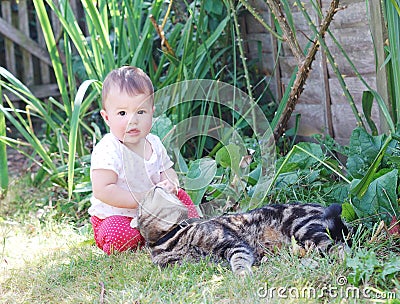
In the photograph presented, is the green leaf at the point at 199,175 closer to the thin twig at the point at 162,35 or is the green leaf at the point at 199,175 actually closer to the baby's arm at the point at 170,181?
the baby's arm at the point at 170,181

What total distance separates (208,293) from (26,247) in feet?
3.71

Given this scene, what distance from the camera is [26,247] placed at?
2.69 m

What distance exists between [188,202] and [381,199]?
757mm

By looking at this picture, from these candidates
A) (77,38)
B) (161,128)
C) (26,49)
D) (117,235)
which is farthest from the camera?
(26,49)

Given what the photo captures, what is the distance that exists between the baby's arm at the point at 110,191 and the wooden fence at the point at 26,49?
328 cm

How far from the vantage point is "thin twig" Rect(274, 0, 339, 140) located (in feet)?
8.47

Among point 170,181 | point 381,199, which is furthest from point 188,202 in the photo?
point 381,199

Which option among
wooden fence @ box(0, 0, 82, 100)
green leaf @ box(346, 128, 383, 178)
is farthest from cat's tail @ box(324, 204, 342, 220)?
wooden fence @ box(0, 0, 82, 100)

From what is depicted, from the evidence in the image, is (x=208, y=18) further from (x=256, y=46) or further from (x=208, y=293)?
(x=208, y=293)

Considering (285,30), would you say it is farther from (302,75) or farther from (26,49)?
(26,49)

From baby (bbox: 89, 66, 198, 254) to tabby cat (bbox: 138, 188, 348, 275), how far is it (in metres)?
0.12

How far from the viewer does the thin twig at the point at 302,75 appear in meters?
2.58

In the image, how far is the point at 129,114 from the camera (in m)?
2.35

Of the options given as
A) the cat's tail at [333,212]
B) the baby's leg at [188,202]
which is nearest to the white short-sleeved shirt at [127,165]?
the baby's leg at [188,202]
